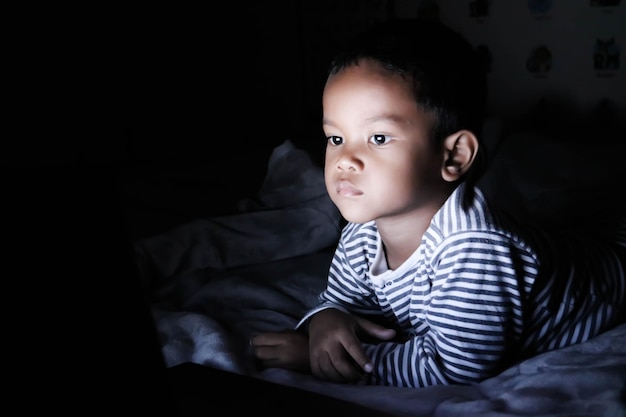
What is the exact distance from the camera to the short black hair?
853mm

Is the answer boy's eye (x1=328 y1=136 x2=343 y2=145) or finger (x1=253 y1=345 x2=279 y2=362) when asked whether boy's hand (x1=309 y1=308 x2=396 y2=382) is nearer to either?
finger (x1=253 y1=345 x2=279 y2=362)

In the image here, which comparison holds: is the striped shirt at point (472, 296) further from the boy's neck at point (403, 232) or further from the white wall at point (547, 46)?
the white wall at point (547, 46)

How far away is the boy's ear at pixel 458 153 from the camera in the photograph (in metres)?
0.90

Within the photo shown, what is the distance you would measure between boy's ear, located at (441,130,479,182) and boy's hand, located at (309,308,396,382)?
0.25 metres

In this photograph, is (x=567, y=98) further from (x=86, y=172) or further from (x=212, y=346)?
(x=86, y=172)

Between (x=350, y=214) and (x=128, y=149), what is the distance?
1.93m

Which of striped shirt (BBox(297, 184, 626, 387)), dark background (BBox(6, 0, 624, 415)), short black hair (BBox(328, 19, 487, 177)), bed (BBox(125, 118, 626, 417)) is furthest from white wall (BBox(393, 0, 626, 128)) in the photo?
short black hair (BBox(328, 19, 487, 177))

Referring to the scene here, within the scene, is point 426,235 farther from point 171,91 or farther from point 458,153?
point 171,91

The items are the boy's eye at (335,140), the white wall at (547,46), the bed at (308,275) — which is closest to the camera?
the bed at (308,275)

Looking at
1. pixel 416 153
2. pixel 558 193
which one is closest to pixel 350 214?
pixel 416 153

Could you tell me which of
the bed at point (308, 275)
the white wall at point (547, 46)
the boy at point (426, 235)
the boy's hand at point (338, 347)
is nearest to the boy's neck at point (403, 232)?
the boy at point (426, 235)

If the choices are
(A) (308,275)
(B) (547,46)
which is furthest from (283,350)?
(B) (547,46)

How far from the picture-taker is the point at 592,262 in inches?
41.8

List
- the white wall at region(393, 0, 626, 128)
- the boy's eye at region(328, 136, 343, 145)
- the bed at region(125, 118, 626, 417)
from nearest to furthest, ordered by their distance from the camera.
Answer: the bed at region(125, 118, 626, 417)
the boy's eye at region(328, 136, 343, 145)
the white wall at region(393, 0, 626, 128)
